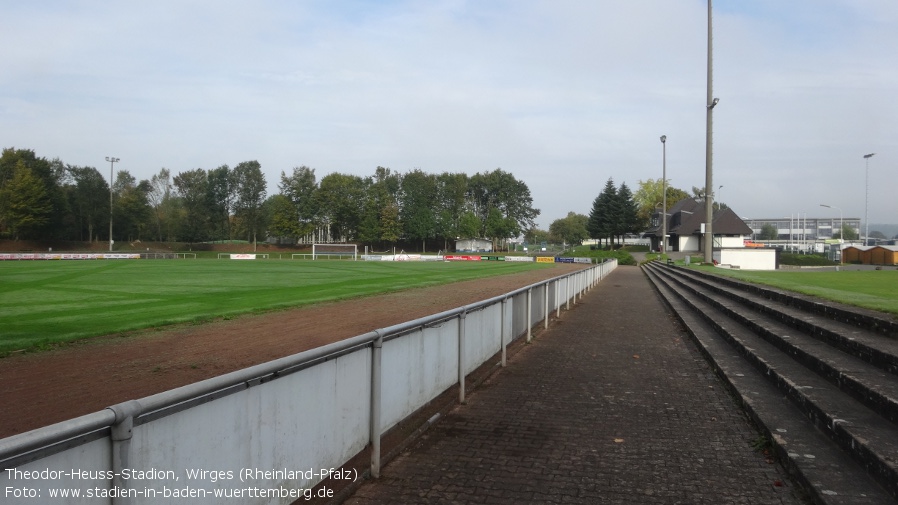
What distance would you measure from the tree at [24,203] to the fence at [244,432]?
8597 centimetres

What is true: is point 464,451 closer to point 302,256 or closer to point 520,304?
point 520,304

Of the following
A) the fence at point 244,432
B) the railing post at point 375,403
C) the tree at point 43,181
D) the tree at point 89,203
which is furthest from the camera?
the tree at point 89,203

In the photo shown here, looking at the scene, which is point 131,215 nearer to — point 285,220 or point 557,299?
point 285,220

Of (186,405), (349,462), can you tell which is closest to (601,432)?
(349,462)

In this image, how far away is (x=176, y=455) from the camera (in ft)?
9.10

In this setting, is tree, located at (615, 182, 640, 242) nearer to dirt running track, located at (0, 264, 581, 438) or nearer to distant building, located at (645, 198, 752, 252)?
distant building, located at (645, 198, 752, 252)

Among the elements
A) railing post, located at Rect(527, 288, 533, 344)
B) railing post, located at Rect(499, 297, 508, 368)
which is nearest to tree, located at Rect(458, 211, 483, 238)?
railing post, located at Rect(527, 288, 533, 344)

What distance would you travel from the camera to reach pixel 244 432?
10.7 ft

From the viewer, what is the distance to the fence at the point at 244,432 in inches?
86.5

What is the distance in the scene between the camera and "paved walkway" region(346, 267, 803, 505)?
449 centimetres

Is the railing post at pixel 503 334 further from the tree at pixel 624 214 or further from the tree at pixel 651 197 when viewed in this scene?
the tree at pixel 651 197

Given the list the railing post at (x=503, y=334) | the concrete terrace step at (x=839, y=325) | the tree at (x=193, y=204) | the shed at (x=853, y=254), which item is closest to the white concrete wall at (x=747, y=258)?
the shed at (x=853, y=254)

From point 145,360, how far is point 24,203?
80571 millimetres

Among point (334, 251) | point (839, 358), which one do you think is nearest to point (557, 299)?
point (839, 358)
